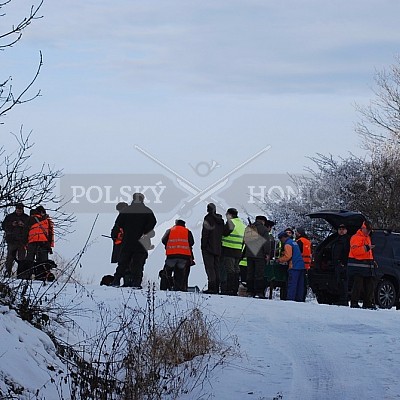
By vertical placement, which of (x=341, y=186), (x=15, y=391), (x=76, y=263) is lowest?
(x=15, y=391)

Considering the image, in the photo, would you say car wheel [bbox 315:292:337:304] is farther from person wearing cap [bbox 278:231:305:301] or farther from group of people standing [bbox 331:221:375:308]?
group of people standing [bbox 331:221:375:308]

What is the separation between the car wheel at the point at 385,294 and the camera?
784 inches

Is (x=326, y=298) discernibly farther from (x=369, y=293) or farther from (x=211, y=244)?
(x=211, y=244)

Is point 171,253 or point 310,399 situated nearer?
point 310,399

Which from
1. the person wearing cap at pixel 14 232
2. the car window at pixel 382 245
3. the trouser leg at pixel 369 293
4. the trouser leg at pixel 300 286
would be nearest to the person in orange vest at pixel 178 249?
the trouser leg at pixel 300 286

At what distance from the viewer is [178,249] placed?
1939 centimetres

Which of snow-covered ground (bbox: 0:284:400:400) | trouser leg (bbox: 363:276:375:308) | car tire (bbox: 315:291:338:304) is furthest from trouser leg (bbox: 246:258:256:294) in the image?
snow-covered ground (bbox: 0:284:400:400)

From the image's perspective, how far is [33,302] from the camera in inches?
434

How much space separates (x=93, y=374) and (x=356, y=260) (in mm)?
10177

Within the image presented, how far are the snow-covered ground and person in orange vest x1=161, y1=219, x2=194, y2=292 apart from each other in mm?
2926

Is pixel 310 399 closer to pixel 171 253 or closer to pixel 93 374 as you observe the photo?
pixel 93 374

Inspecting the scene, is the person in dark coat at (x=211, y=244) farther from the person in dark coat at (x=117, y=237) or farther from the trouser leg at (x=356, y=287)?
the trouser leg at (x=356, y=287)

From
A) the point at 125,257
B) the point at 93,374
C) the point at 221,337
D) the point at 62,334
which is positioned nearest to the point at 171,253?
the point at 125,257

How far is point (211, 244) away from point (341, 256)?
7.97 ft
